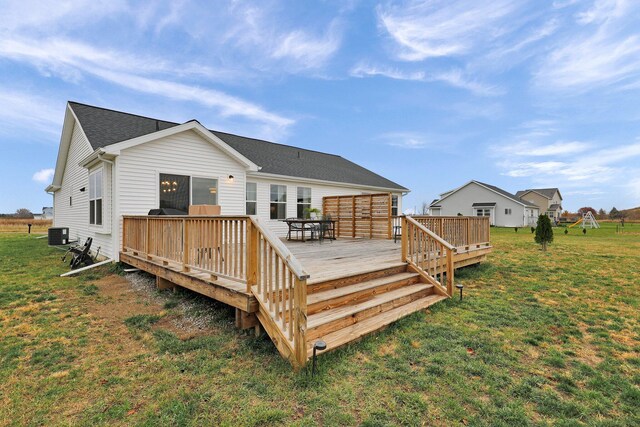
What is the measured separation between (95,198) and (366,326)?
8.69 metres

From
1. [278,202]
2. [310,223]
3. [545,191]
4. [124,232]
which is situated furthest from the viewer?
[545,191]

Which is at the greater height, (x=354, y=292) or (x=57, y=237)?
(x=57, y=237)

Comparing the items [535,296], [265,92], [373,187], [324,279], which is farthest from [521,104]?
[324,279]

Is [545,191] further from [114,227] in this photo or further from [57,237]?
[57,237]

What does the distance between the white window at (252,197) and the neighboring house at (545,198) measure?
148 ft

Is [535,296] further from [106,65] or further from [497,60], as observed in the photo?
[106,65]

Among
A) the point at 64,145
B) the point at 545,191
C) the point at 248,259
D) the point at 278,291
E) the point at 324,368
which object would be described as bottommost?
the point at 324,368

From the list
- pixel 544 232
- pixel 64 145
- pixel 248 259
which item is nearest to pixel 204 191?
pixel 248 259

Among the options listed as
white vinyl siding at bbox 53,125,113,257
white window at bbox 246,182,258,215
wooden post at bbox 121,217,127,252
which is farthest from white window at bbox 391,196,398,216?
white vinyl siding at bbox 53,125,113,257

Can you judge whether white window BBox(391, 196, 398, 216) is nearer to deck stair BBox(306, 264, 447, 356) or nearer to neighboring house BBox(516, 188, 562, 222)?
deck stair BBox(306, 264, 447, 356)

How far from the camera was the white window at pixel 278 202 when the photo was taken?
10961 millimetres

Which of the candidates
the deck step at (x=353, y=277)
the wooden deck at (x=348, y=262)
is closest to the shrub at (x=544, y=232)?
the wooden deck at (x=348, y=262)

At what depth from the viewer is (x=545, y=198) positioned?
1645 inches

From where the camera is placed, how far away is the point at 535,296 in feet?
17.3
